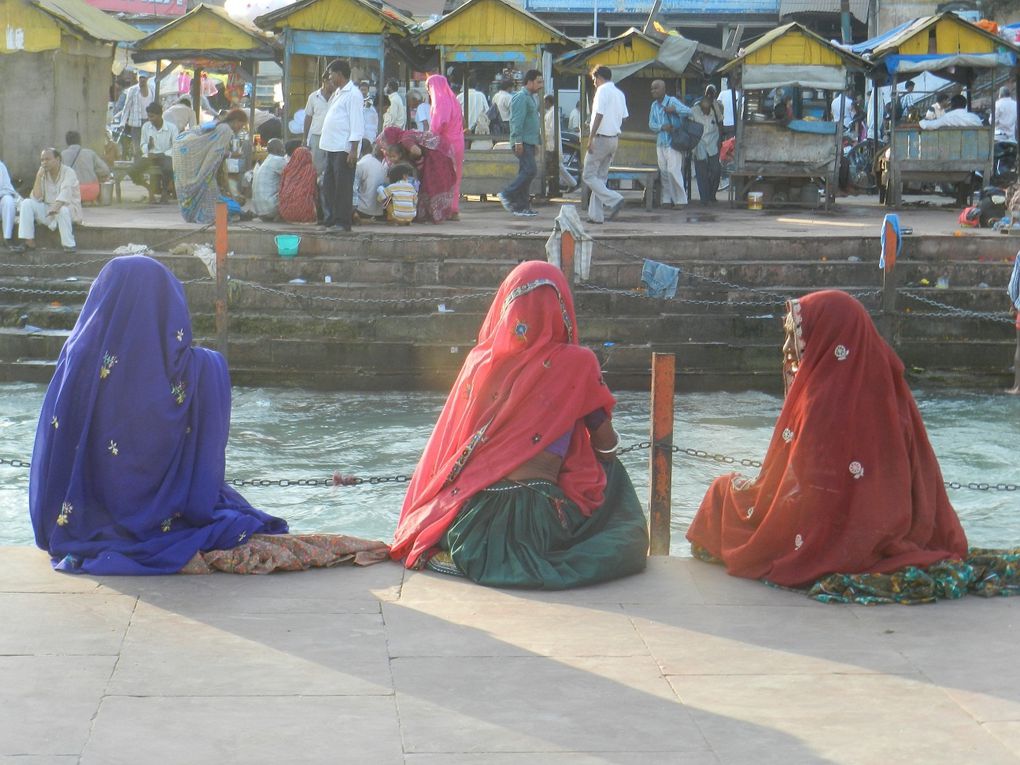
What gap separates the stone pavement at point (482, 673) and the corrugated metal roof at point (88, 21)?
1276 cm

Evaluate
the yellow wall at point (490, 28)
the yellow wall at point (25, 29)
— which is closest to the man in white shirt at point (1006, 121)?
the yellow wall at point (490, 28)

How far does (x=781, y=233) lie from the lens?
14086 millimetres


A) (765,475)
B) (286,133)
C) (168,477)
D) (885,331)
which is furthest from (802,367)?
(286,133)

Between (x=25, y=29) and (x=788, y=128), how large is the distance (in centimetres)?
949

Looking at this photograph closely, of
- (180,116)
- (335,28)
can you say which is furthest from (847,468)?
(180,116)

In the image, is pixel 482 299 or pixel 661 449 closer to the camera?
pixel 661 449

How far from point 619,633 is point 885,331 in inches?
321

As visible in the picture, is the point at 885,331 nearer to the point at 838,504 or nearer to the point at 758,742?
the point at 838,504

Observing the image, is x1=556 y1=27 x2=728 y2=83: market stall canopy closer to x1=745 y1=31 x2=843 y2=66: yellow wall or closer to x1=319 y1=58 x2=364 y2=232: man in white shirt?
x1=745 y1=31 x2=843 y2=66: yellow wall

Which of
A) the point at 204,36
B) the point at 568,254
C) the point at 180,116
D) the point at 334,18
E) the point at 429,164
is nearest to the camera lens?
the point at 568,254

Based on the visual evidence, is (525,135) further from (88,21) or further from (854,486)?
(854,486)

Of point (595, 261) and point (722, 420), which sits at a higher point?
point (595, 261)

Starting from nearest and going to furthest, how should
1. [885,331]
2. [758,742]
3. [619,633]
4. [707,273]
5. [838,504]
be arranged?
[758,742] → [619,633] → [838,504] → [885,331] → [707,273]

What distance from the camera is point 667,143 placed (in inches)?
682
